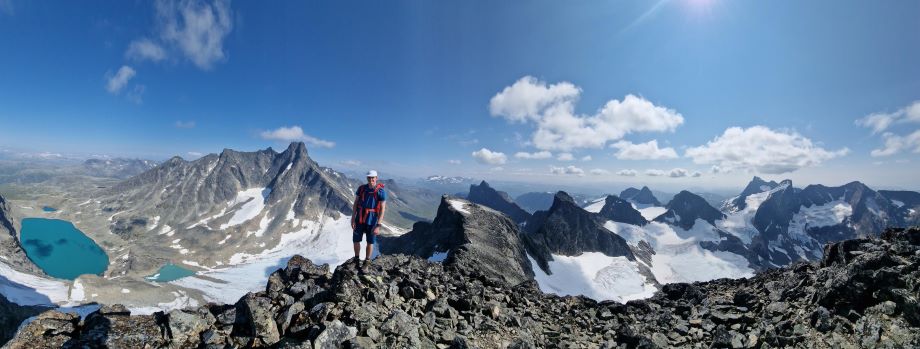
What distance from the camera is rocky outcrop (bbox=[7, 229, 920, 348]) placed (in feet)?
32.9

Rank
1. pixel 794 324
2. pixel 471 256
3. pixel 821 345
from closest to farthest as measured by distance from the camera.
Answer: pixel 821 345 → pixel 794 324 → pixel 471 256

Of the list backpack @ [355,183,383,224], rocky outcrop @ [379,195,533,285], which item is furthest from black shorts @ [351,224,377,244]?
rocky outcrop @ [379,195,533,285]

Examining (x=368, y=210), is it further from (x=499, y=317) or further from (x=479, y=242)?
(x=479, y=242)

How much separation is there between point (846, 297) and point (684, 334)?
19.1 feet

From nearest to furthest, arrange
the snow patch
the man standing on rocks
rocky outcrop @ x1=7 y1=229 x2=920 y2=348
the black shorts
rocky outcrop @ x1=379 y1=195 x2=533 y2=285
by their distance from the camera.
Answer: rocky outcrop @ x1=7 y1=229 x2=920 y2=348 < the black shorts < the man standing on rocks < rocky outcrop @ x1=379 y1=195 x2=533 y2=285 < the snow patch

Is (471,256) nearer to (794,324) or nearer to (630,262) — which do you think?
(794,324)

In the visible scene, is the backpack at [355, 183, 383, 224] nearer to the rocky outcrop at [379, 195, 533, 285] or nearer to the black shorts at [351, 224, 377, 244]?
the black shorts at [351, 224, 377, 244]

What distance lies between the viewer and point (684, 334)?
15719 millimetres

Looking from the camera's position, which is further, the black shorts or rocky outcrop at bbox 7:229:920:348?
the black shorts

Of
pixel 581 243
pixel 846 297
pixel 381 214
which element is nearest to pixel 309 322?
pixel 381 214

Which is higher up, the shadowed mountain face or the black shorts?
the black shorts

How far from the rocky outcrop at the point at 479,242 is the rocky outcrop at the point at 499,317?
128ft

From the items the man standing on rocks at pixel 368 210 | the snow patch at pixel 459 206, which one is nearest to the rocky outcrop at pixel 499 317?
the man standing on rocks at pixel 368 210

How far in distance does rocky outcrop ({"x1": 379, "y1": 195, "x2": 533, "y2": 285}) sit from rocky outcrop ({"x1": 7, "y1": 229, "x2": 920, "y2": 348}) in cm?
3898
